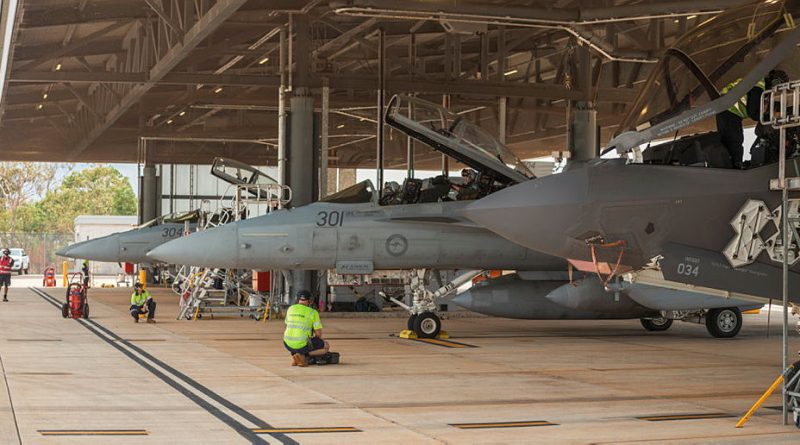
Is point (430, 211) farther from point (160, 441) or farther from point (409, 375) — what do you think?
point (160, 441)

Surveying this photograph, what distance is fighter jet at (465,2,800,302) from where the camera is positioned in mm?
9750

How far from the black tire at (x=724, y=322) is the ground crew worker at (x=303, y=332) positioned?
318 inches

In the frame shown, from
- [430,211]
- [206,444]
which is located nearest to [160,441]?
[206,444]

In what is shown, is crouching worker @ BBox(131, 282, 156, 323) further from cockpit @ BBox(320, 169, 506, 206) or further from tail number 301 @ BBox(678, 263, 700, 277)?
tail number 301 @ BBox(678, 263, 700, 277)

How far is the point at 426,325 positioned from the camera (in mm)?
16938

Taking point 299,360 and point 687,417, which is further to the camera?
point 299,360

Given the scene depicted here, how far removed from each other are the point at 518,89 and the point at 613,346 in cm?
938

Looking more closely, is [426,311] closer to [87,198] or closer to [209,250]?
[209,250]

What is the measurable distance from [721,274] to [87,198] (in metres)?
82.0

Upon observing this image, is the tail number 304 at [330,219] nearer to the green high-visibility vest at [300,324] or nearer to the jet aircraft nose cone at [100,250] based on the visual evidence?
the green high-visibility vest at [300,324]

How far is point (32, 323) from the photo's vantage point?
64.7 ft

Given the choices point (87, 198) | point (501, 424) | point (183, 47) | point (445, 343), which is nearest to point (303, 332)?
point (445, 343)

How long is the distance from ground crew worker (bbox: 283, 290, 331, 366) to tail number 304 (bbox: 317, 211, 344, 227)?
400 cm

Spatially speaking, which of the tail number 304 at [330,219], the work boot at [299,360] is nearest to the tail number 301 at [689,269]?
the work boot at [299,360]
